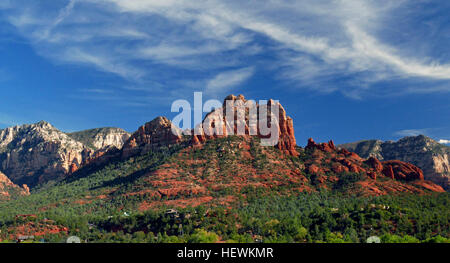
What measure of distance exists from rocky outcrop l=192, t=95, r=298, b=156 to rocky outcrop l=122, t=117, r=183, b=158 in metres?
16.3

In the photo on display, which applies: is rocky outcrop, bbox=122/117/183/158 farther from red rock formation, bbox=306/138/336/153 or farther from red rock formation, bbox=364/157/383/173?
red rock formation, bbox=364/157/383/173

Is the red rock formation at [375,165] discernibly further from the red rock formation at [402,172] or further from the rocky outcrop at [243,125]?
the rocky outcrop at [243,125]

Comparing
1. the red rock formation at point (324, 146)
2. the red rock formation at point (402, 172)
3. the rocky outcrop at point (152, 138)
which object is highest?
the rocky outcrop at point (152, 138)

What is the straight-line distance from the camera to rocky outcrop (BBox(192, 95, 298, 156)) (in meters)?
160

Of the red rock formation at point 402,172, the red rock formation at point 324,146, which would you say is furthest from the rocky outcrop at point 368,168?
the red rock formation at point 324,146

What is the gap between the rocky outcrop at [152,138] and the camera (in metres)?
177

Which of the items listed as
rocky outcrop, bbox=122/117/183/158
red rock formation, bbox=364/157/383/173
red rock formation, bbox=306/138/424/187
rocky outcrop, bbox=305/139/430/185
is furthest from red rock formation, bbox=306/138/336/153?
rocky outcrop, bbox=122/117/183/158

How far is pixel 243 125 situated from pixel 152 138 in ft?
153

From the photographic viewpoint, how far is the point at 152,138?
182m

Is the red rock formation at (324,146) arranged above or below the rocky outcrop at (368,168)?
above

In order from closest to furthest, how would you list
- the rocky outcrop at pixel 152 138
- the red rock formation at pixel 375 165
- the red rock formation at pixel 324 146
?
the red rock formation at pixel 375 165 < the red rock formation at pixel 324 146 < the rocky outcrop at pixel 152 138

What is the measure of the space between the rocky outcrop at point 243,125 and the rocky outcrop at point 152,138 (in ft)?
53.5

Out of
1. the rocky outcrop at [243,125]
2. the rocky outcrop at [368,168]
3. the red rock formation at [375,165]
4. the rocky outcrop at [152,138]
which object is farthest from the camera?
the rocky outcrop at [152,138]
